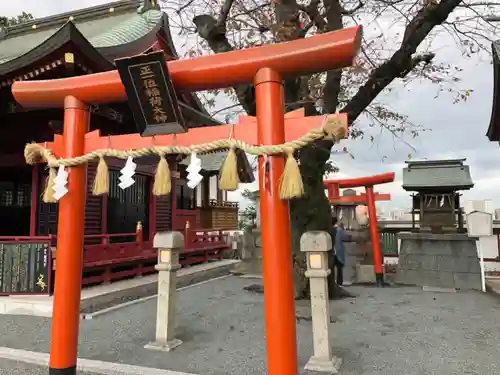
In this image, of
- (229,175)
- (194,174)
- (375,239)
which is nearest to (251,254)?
(375,239)

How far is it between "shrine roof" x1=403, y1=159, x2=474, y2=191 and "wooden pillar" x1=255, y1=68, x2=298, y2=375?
10.4 meters

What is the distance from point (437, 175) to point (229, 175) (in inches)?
446

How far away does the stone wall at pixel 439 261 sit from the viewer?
432 inches

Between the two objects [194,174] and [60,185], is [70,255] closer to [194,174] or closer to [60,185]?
[60,185]

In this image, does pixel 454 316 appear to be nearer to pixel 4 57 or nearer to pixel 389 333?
pixel 389 333

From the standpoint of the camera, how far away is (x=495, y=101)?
9.31 meters

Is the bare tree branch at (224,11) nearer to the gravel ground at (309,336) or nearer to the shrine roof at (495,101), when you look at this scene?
the shrine roof at (495,101)

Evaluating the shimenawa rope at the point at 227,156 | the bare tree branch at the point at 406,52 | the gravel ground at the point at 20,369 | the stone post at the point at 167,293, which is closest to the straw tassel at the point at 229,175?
the shimenawa rope at the point at 227,156

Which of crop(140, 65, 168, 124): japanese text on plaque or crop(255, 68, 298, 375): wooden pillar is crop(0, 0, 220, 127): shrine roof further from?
crop(255, 68, 298, 375): wooden pillar

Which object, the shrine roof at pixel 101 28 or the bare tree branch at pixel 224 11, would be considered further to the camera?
the shrine roof at pixel 101 28

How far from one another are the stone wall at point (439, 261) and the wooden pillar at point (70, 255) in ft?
33.2

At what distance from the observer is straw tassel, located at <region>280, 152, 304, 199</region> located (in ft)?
10.1

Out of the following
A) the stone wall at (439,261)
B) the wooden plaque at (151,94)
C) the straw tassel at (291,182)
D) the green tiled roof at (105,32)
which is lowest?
the stone wall at (439,261)

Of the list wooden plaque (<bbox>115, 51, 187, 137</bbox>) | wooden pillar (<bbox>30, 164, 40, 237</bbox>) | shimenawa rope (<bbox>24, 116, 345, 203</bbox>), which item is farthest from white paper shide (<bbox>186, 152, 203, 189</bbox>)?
wooden pillar (<bbox>30, 164, 40, 237</bbox>)
